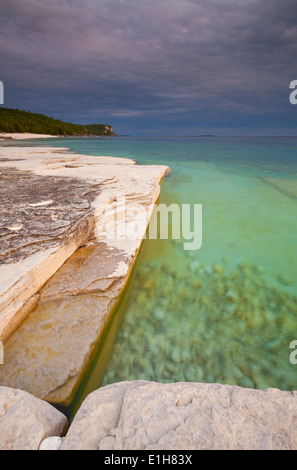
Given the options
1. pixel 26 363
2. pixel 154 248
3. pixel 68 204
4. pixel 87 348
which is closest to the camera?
pixel 26 363

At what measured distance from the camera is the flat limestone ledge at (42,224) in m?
2.10

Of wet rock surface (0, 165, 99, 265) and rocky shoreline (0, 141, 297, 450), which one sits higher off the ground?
wet rock surface (0, 165, 99, 265)

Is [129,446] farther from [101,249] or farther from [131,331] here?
[101,249]

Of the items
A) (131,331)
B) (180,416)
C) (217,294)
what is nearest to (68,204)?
(131,331)

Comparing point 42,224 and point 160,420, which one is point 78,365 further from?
point 42,224

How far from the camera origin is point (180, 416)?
1184 millimetres

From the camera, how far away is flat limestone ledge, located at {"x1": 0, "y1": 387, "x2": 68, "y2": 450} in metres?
1.12

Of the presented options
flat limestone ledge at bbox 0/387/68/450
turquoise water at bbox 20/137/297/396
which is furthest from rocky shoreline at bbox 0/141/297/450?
turquoise water at bbox 20/137/297/396

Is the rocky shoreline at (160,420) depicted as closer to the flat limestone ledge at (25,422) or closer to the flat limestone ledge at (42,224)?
the flat limestone ledge at (25,422)

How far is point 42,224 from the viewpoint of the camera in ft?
9.50

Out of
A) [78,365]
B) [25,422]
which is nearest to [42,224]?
[78,365]

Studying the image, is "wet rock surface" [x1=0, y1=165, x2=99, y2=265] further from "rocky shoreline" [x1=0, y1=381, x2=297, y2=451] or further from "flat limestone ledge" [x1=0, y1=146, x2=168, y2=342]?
"rocky shoreline" [x1=0, y1=381, x2=297, y2=451]

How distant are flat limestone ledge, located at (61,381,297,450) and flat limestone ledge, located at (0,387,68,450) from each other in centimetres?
18
